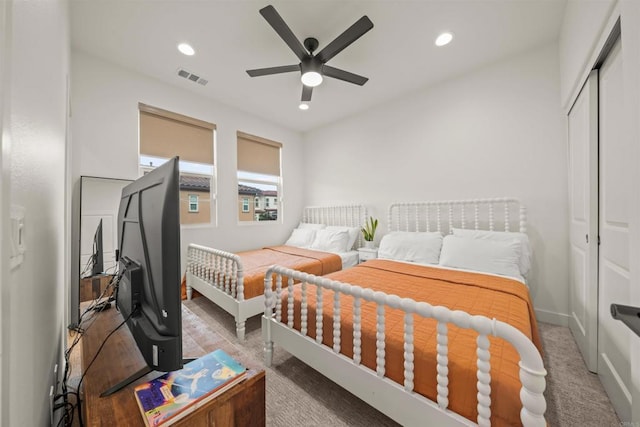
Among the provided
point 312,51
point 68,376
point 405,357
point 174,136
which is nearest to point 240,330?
point 68,376

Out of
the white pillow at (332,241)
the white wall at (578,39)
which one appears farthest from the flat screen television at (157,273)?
the white pillow at (332,241)

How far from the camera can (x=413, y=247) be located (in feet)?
8.73

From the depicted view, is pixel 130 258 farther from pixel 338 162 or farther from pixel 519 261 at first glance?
pixel 338 162

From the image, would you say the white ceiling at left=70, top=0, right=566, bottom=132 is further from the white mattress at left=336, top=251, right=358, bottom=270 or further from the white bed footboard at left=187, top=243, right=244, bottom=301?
the white mattress at left=336, top=251, right=358, bottom=270

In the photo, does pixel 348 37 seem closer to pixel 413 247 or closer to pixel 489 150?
pixel 489 150

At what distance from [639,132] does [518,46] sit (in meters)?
2.11

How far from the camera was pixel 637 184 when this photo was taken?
3.10 feet

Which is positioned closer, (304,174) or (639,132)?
(639,132)

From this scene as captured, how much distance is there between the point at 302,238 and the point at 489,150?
2795mm

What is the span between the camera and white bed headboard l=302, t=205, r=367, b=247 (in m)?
3.76

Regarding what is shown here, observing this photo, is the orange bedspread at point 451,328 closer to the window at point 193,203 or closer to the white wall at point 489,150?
the white wall at point 489,150

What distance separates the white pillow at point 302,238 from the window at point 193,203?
1.55 meters

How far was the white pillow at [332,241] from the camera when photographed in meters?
3.49

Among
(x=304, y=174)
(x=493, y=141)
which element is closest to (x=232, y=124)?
(x=304, y=174)
